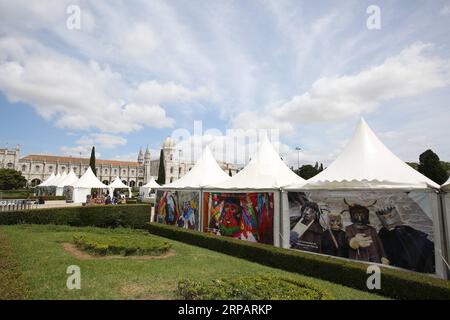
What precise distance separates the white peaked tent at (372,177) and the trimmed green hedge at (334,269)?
956 millimetres

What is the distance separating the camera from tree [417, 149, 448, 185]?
102ft

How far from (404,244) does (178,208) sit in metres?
9.72

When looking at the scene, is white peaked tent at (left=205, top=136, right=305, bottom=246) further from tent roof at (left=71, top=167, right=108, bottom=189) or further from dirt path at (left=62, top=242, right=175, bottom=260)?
tent roof at (left=71, top=167, right=108, bottom=189)

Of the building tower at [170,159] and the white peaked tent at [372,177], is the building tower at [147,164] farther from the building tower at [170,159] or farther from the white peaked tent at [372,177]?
the white peaked tent at [372,177]

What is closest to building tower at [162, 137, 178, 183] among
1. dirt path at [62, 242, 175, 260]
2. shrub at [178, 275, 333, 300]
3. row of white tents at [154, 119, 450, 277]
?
row of white tents at [154, 119, 450, 277]

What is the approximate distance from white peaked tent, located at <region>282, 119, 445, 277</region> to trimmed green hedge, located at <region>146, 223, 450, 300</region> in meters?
0.96

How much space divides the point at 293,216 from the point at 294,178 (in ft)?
7.21

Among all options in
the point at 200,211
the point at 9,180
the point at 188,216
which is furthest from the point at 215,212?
the point at 9,180

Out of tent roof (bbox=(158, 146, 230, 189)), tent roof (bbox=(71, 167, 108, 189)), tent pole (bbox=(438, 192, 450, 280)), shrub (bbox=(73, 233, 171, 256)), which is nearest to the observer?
tent pole (bbox=(438, 192, 450, 280))

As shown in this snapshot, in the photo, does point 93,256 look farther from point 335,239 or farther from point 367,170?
point 367,170

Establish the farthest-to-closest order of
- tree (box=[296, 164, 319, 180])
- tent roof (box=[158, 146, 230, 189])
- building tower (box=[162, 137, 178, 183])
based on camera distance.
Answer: building tower (box=[162, 137, 178, 183]) < tree (box=[296, 164, 319, 180]) < tent roof (box=[158, 146, 230, 189])

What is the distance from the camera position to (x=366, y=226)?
703cm

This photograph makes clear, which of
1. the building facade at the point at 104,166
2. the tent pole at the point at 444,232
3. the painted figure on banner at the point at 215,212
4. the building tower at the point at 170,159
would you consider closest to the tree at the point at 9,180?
the building facade at the point at 104,166
